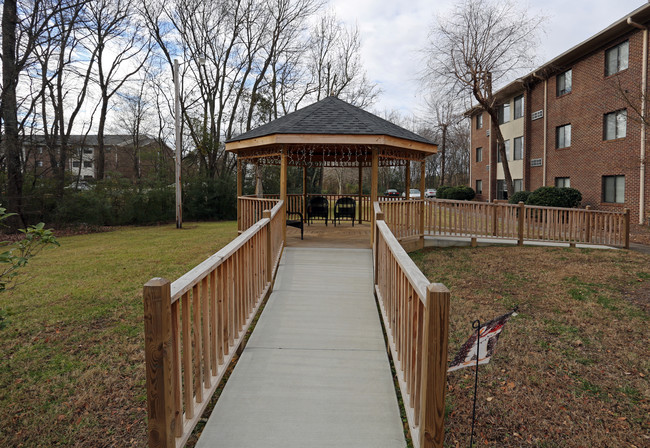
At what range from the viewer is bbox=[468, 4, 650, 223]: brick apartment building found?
46.9 ft

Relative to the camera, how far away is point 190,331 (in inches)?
95.3

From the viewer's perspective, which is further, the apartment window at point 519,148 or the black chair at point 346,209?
the apartment window at point 519,148

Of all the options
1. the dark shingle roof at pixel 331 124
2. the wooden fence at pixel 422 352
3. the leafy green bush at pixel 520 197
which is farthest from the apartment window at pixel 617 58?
the wooden fence at pixel 422 352

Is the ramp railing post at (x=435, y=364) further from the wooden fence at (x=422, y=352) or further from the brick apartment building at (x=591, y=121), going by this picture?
the brick apartment building at (x=591, y=121)

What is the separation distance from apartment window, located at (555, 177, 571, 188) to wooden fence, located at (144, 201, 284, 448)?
1888cm

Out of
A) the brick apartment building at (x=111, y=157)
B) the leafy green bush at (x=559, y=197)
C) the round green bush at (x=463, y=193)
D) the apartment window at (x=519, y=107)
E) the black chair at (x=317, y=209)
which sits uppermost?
the apartment window at (x=519, y=107)

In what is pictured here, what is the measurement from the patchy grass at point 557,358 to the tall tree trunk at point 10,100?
15027 mm

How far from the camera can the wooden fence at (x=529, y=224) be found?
34.6 ft

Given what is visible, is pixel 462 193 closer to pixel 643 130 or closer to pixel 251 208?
pixel 643 130

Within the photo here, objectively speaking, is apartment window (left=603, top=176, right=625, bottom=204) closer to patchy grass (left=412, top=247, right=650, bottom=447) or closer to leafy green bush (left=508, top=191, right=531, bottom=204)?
leafy green bush (left=508, top=191, right=531, bottom=204)

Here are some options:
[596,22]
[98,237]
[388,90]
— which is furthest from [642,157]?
[98,237]

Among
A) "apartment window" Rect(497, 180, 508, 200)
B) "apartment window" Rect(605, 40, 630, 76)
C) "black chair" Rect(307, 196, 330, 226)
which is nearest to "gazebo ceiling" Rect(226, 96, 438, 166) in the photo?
"black chair" Rect(307, 196, 330, 226)

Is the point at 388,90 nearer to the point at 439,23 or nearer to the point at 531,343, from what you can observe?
the point at 439,23

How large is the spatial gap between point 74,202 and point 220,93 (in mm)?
12065
